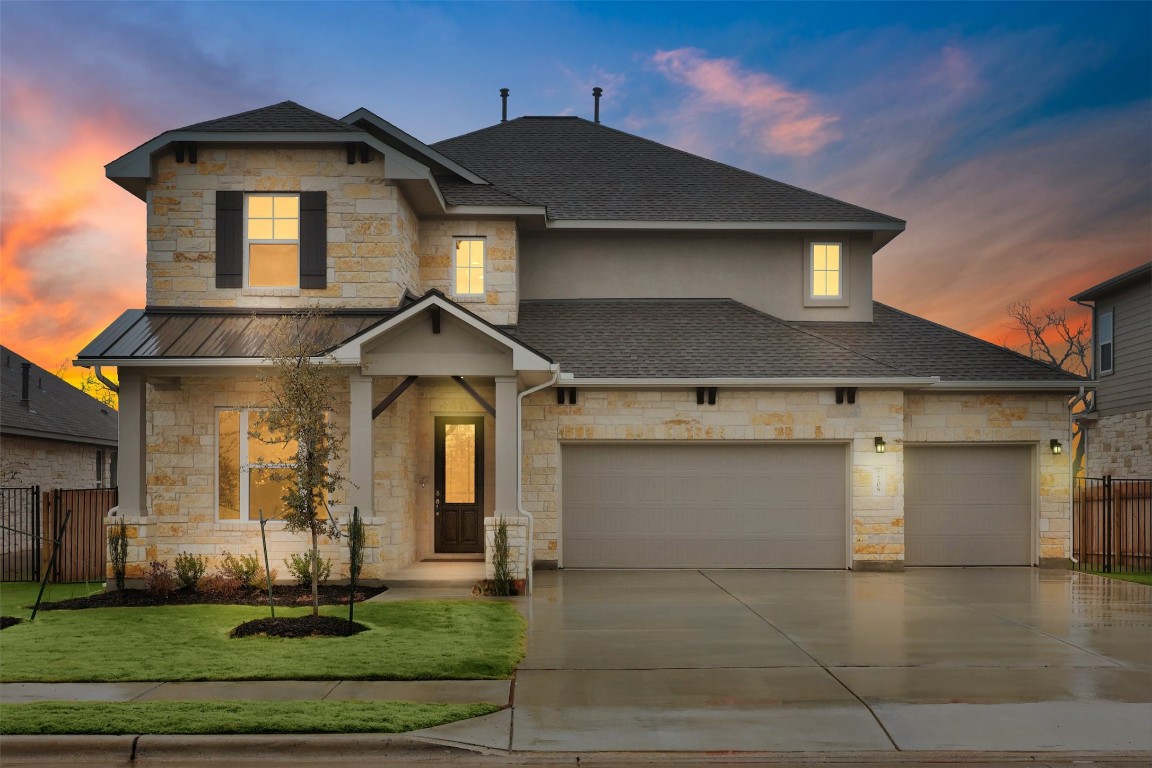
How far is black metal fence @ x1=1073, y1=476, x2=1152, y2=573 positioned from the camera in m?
16.5

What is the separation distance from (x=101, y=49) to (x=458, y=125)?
4672 centimetres

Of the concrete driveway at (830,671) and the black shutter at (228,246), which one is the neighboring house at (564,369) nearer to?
the black shutter at (228,246)

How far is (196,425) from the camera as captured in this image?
536 inches

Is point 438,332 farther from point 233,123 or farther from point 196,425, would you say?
point 233,123

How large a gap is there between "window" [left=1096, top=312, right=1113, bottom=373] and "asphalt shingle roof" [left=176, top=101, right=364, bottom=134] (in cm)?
1921

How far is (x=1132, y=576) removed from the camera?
15352 mm

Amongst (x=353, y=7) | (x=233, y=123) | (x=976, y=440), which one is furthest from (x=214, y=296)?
(x=976, y=440)

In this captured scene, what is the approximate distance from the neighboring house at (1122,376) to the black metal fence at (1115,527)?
402 cm

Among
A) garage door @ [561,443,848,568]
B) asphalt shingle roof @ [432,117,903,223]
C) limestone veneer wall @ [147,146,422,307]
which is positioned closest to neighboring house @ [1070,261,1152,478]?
asphalt shingle roof @ [432,117,903,223]

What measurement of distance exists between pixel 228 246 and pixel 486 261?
4.62 m

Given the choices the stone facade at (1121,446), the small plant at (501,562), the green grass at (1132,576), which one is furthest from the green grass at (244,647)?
the stone facade at (1121,446)

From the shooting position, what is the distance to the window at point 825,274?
59.6 ft

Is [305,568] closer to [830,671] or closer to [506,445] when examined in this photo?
[506,445]

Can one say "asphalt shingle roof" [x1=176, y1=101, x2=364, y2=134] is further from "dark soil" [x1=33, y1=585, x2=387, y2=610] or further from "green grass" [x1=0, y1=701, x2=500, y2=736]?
"green grass" [x1=0, y1=701, x2=500, y2=736]
